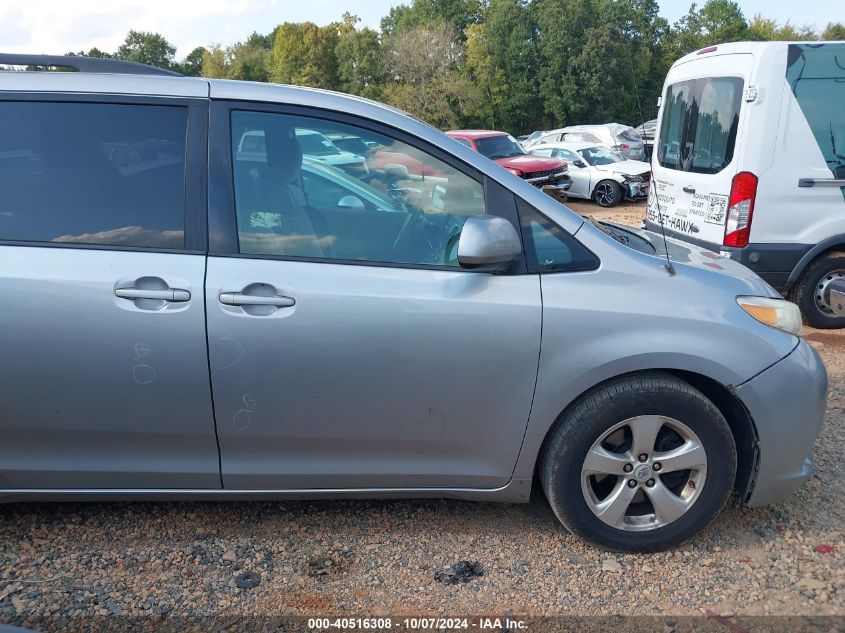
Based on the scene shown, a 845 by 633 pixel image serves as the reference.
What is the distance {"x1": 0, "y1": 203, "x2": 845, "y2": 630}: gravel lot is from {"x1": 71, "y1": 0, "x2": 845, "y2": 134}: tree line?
142ft

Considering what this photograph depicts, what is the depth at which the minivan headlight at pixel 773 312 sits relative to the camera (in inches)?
108

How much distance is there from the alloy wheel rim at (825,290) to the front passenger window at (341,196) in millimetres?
4534

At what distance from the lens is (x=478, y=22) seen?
63.2 m

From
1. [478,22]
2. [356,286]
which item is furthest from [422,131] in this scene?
[478,22]

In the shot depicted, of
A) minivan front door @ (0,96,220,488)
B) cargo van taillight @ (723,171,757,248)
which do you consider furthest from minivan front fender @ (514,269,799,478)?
cargo van taillight @ (723,171,757,248)

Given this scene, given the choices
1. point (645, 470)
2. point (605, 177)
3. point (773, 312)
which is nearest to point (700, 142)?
point (773, 312)

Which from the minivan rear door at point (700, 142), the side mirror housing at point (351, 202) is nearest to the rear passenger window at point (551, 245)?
the side mirror housing at point (351, 202)

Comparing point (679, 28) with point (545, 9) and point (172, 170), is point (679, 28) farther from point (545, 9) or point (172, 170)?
point (172, 170)

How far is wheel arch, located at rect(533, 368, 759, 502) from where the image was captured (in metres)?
2.70

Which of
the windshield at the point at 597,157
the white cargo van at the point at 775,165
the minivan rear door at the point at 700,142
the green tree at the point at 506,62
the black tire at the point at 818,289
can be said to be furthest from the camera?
the green tree at the point at 506,62

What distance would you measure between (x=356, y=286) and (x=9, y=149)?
140cm

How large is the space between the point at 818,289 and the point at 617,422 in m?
4.28

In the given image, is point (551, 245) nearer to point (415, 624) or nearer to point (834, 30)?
point (415, 624)

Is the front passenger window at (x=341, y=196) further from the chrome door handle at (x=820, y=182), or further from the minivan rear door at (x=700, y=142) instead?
the chrome door handle at (x=820, y=182)
